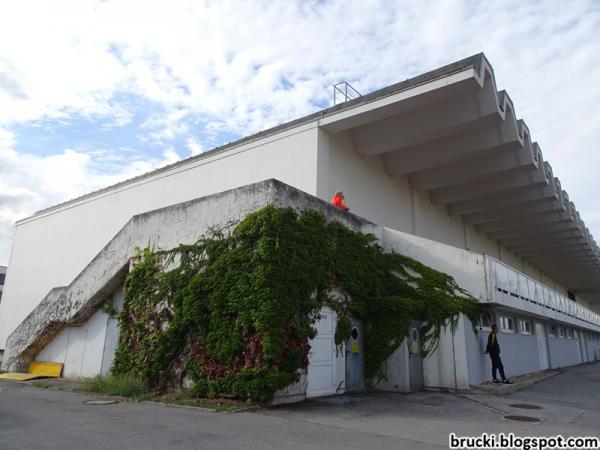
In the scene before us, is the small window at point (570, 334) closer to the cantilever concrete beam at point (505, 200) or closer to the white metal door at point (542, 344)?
the white metal door at point (542, 344)

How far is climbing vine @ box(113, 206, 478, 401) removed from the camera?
9.21m

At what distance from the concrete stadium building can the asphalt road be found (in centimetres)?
152

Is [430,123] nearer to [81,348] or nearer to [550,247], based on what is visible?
[81,348]

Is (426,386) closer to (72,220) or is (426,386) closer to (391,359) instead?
(391,359)

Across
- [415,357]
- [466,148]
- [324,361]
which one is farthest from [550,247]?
[324,361]

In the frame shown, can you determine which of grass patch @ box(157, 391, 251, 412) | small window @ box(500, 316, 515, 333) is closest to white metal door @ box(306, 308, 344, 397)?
grass patch @ box(157, 391, 251, 412)

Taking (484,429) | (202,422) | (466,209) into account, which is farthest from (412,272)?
(466,209)

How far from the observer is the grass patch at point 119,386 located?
1025 centimetres

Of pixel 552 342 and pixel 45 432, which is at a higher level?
pixel 552 342

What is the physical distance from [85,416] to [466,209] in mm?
21577

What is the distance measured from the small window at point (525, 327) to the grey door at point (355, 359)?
28.8 ft

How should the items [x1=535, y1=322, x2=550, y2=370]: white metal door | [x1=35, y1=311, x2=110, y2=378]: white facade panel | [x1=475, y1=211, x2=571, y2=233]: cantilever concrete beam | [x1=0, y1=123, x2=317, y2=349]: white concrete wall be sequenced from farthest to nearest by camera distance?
1. [x1=475, y1=211, x2=571, y2=233]: cantilever concrete beam
2. [x1=535, y1=322, x2=550, y2=370]: white metal door
3. [x1=0, y1=123, x2=317, y2=349]: white concrete wall
4. [x1=35, y1=311, x2=110, y2=378]: white facade panel

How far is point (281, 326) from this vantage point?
9.17 metres

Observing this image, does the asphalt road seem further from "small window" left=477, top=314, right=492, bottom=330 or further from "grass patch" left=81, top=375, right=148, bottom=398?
"small window" left=477, top=314, right=492, bottom=330
